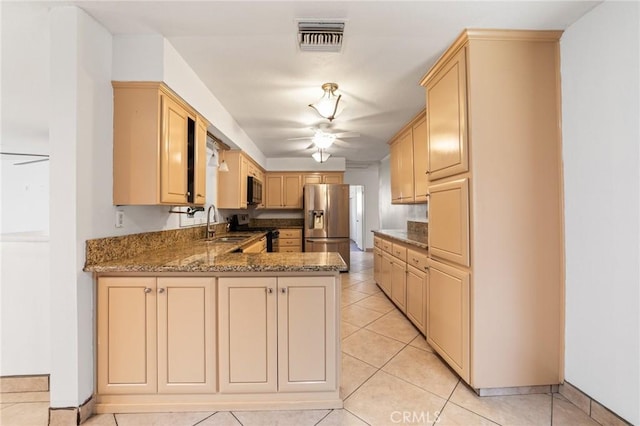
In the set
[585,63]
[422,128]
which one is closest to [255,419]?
[585,63]

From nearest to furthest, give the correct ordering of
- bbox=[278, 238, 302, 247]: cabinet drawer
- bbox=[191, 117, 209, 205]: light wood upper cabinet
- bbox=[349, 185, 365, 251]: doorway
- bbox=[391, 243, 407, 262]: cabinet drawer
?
bbox=[191, 117, 209, 205]: light wood upper cabinet, bbox=[391, 243, 407, 262]: cabinet drawer, bbox=[278, 238, 302, 247]: cabinet drawer, bbox=[349, 185, 365, 251]: doorway

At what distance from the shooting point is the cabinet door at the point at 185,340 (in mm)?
1621

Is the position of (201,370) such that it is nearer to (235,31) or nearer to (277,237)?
(235,31)

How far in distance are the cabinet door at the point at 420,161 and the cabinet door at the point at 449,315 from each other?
1.15m

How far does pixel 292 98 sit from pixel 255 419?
→ 9.14 ft

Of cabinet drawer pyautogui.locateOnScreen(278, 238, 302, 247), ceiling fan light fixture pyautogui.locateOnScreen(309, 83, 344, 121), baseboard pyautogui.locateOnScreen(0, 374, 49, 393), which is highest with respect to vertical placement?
ceiling fan light fixture pyautogui.locateOnScreen(309, 83, 344, 121)

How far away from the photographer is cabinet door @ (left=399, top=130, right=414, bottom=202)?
11.4 feet

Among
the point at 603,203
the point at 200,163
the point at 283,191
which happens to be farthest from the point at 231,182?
the point at 603,203

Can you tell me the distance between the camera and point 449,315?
1.99 metres

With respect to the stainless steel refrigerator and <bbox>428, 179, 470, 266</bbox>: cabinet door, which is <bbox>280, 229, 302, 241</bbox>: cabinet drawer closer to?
the stainless steel refrigerator

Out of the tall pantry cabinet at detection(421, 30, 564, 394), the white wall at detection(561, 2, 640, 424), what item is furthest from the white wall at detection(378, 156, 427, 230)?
the white wall at detection(561, 2, 640, 424)

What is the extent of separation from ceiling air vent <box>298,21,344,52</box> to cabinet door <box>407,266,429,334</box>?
81.0 inches

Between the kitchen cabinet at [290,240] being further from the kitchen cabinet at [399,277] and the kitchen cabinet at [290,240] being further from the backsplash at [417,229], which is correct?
the kitchen cabinet at [399,277]

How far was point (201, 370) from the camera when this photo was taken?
1.62 metres
